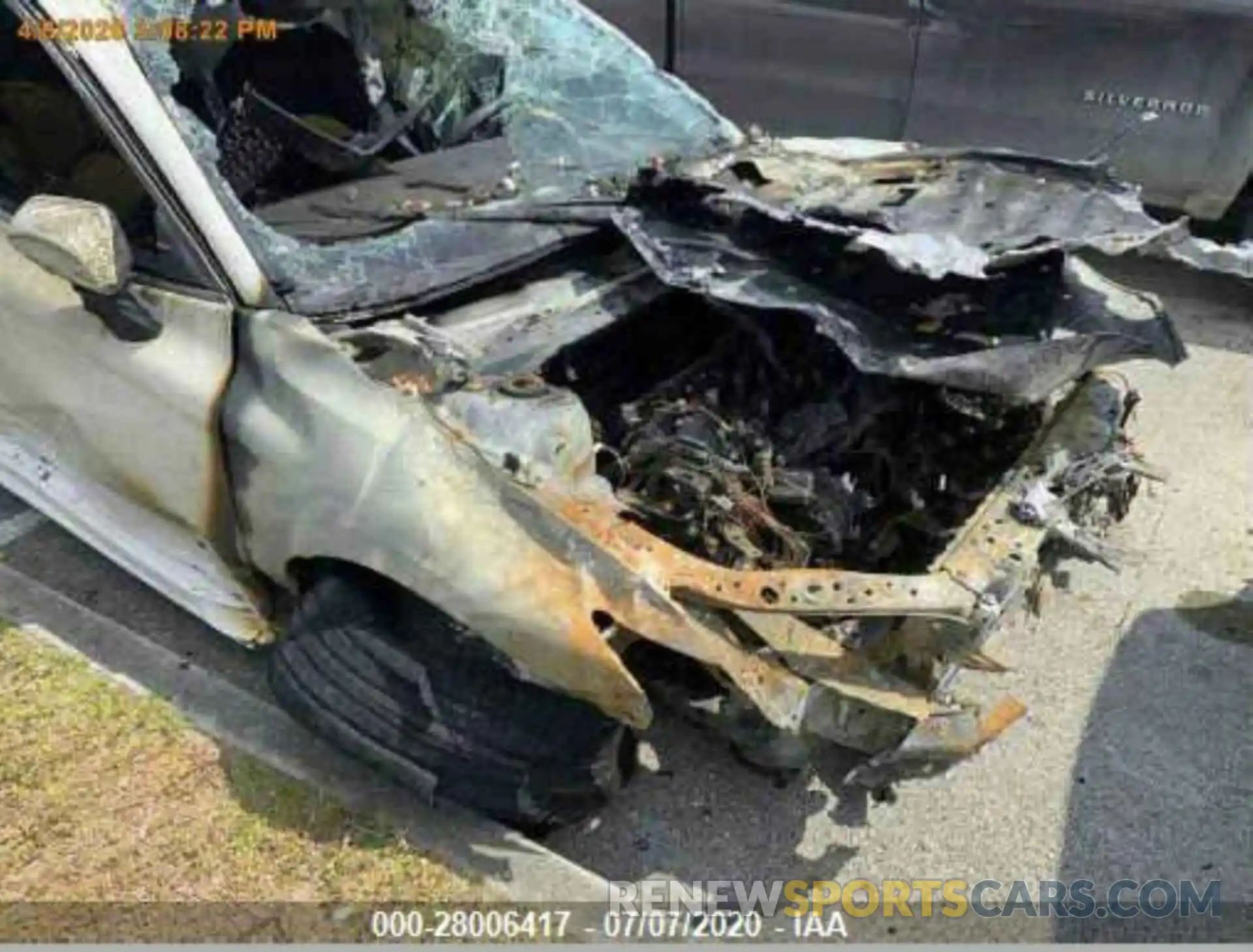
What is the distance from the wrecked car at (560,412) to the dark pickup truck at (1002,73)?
210 cm

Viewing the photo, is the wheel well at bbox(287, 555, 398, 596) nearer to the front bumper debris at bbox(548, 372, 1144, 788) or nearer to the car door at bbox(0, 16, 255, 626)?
the car door at bbox(0, 16, 255, 626)

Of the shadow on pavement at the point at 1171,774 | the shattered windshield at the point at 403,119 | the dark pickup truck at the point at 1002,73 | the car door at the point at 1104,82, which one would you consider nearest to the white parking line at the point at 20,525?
→ the shattered windshield at the point at 403,119

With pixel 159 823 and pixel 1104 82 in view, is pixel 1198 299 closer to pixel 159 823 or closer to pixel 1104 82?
pixel 1104 82

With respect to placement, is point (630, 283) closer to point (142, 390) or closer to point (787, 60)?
point (142, 390)

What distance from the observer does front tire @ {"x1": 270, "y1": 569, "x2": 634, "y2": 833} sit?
2.65 meters

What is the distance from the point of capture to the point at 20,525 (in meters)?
3.86

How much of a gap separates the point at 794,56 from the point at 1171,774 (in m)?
3.62

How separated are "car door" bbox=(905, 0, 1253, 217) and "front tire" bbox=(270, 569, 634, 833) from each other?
3.76 m

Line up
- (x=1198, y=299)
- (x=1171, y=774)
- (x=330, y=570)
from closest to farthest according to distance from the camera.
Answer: (x=330, y=570)
(x=1171, y=774)
(x=1198, y=299)

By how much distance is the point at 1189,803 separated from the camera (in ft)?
10.1

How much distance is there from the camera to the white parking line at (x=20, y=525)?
3.80 meters

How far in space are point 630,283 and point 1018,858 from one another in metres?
1.61

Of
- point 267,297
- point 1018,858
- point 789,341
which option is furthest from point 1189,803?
point 267,297
